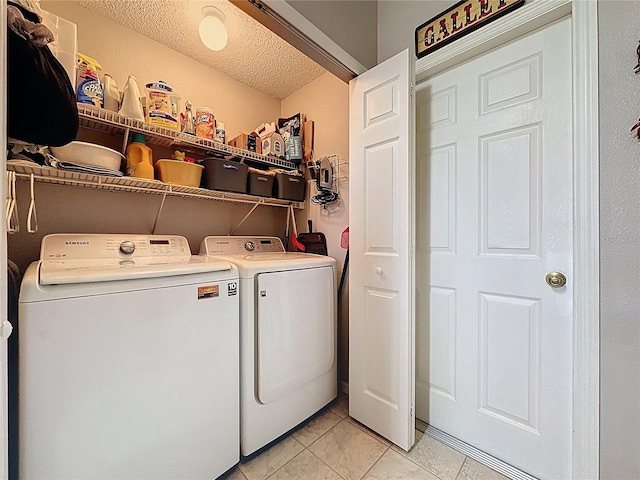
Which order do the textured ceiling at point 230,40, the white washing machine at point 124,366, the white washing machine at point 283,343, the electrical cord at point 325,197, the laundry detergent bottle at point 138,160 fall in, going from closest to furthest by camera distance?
1. the white washing machine at point 124,366
2. the white washing machine at point 283,343
3. the laundry detergent bottle at point 138,160
4. the textured ceiling at point 230,40
5. the electrical cord at point 325,197

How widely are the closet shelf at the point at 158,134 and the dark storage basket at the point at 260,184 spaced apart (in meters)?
0.14

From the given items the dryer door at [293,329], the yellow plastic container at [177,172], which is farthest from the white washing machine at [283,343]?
the yellow plastic container at [177,172]

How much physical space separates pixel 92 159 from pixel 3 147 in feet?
2.44

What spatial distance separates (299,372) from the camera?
1.53m

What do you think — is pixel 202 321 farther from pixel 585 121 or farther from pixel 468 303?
pixel 585 121

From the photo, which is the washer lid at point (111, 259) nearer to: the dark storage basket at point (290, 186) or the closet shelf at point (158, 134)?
the closet shelf at point (158, 134)

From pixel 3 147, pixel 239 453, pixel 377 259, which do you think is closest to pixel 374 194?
pixel 377 259

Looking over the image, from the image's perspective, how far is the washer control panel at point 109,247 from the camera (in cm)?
123

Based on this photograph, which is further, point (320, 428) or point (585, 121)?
point (320, 428)

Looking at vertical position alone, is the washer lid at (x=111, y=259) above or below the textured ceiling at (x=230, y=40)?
below

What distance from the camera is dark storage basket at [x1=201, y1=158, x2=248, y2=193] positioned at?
1665 millimetres

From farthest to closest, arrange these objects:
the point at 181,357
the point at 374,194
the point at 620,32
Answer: the point at 374,194 < the point at 181,357 < the point at 620,32

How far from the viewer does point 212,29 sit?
59.6 inches

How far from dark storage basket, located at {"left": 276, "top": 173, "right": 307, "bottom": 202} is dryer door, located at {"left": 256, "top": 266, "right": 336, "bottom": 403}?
2.30 ft
